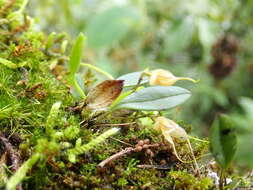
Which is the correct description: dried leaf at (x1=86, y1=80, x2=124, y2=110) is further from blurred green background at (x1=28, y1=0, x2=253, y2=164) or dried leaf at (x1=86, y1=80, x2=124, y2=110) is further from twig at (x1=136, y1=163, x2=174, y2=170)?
blurred green background at (x1=28, y1=0, x2=253, y2=164)

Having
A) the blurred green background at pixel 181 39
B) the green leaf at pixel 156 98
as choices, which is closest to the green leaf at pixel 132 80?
the green leaf at pixel 156 98

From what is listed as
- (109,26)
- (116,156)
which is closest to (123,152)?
(116,156)

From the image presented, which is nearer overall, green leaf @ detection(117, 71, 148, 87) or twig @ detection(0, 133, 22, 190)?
twig @ detection(0, 133, 22, 190)

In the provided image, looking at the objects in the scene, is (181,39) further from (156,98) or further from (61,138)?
(61,138)

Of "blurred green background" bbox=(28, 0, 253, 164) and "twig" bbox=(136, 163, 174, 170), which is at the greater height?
"twig" bbox=(136, 163, 174, 170)

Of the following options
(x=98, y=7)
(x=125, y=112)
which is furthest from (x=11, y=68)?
(x=98, y=7)

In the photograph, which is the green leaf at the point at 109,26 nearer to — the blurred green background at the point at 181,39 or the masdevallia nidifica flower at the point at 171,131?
the blurred green background at the point at 181,39

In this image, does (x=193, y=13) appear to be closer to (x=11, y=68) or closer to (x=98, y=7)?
(x=98, y=7)

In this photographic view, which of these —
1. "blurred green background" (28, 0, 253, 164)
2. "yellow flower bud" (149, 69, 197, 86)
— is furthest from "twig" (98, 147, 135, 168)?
"blurred green background" (28, 0, 253, 164)
